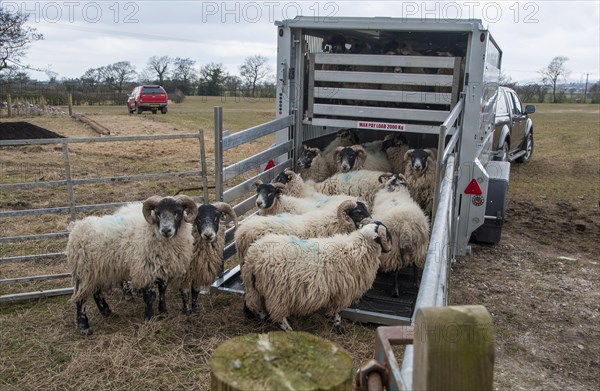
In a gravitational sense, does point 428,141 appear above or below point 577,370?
above

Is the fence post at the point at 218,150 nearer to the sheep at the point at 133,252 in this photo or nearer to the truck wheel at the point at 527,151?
the sheep at the point at 133,252

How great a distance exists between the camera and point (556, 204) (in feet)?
35.8

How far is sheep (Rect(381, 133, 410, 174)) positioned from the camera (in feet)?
27.1

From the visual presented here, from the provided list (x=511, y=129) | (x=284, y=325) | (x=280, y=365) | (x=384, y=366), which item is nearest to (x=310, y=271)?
(x=284, y=325)

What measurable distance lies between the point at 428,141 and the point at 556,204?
3.71 meters

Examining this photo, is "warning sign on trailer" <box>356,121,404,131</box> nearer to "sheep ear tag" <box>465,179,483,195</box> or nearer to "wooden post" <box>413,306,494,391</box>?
"sheep ear tag" <box>465,179,483,195</box>

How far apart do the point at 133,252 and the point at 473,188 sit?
437 cm

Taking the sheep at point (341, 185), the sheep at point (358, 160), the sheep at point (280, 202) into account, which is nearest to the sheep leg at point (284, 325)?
the sheep at point (280, 202)

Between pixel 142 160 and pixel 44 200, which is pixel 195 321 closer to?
pixel 44 200

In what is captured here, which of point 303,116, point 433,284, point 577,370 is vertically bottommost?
point 577,370

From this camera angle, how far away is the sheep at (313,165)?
7566 mm

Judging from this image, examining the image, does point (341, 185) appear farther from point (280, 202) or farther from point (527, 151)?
point (527, 151)

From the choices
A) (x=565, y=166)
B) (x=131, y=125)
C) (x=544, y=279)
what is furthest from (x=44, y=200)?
(x=131, y=125)

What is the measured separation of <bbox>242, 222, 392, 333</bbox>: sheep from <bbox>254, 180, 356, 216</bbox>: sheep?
39.4 inches
